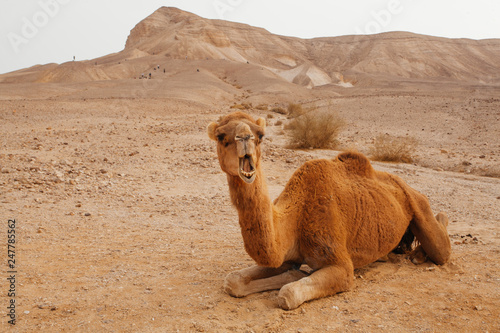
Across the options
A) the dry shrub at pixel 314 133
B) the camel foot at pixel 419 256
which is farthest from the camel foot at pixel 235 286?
the dry shrub at pixel 314 133

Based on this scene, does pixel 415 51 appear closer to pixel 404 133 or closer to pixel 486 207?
pixel 404 133

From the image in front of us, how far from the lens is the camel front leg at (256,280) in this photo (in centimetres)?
453

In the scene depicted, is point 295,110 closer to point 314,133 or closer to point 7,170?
point 314,133

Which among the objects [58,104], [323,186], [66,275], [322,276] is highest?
[58,104]

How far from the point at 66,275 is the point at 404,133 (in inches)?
814

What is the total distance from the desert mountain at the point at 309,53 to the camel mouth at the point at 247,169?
7012cm

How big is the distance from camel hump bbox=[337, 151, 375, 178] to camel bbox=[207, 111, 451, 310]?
1 centimetres

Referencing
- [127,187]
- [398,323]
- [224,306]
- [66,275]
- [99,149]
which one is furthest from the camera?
[99,149]

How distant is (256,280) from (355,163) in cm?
203

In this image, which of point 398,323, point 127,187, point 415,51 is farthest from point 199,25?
point 398,323

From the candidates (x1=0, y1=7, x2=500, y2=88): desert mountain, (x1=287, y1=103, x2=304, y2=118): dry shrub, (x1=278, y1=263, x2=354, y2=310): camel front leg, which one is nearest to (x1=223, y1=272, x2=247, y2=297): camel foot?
(x1=278, y1=263, x2=354, y2=310): camel front leg

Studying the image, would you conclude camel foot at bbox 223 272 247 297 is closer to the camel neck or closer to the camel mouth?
the camel neck

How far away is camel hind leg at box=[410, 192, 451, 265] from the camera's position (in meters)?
5.54

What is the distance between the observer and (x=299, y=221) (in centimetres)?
468
